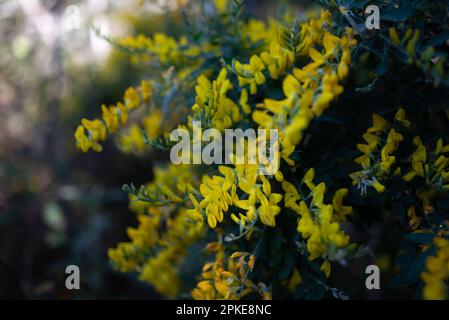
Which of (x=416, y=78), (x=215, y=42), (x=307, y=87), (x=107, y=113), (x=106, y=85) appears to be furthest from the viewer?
(x=106, y=85)

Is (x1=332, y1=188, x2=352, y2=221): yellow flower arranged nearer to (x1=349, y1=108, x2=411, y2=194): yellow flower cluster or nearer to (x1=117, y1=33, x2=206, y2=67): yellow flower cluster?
(x1=349, y1=108, x2=411, y2=194): yellow flower cluster

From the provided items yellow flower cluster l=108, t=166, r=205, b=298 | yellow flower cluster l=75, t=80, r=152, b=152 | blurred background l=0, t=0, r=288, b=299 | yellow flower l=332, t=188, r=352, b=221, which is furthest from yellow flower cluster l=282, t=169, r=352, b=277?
blurred background l=0, t=0, r=288, b=299

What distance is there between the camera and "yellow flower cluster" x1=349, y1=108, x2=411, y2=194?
3.49ft

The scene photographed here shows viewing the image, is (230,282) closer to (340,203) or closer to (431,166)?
(340,203)

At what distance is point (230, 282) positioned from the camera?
1.15 m

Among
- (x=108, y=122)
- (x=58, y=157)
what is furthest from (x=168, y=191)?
(x=58, y=157)

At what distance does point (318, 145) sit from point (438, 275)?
549mm

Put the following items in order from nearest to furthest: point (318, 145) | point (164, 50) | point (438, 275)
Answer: point (438, 275) < point (318, 145) < point (164, 50)

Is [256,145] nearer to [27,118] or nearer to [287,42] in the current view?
[287,42]

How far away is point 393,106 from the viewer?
124cm

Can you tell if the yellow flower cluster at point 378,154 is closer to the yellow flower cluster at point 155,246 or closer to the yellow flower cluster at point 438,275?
the yellow flower cluster at point 438,275
